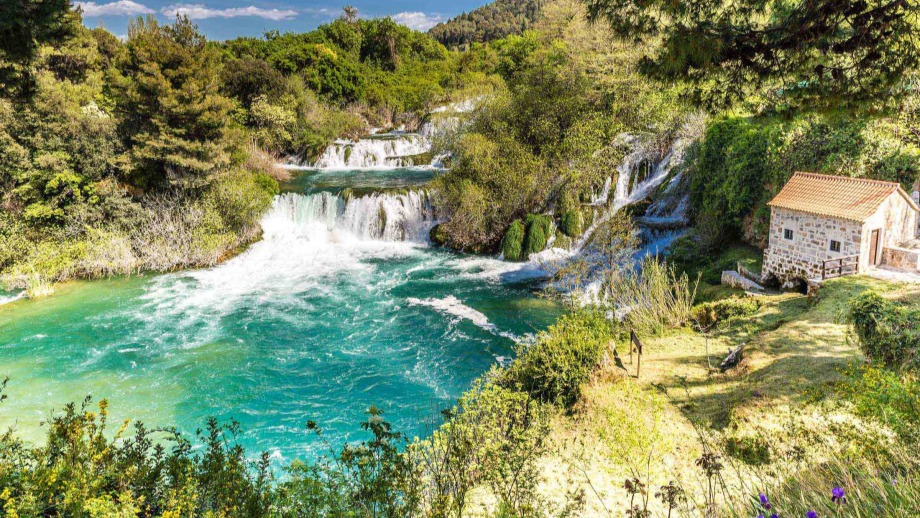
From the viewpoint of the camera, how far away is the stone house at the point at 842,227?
11.3m

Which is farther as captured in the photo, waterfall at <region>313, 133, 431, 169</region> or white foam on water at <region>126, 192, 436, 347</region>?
waterfall at <region>313, 133, 431, 169</region>

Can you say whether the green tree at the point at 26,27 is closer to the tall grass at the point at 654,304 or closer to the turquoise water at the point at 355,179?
the tall grass at the point at 654,304

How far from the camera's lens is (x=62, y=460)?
14.0ft

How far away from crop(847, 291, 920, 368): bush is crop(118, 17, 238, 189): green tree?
806 inches

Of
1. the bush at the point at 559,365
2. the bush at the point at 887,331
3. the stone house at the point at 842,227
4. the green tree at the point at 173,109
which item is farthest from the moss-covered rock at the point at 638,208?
the green tree at the point at 173,109

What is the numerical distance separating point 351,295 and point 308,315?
1883 millimetres

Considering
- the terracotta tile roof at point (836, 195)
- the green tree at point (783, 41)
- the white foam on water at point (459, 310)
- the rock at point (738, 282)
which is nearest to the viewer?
the green tree at point (783, 41)

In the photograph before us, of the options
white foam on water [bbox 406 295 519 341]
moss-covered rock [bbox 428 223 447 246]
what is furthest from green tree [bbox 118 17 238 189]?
white foam on water [bbox 406 295 519 341]

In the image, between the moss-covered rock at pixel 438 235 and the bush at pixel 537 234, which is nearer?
the bush at pixel 537 234

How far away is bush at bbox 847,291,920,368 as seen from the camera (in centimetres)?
695

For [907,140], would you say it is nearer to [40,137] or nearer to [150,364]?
[150,364]

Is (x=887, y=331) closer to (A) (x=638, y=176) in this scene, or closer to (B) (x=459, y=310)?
(B) (x=459, y=310)

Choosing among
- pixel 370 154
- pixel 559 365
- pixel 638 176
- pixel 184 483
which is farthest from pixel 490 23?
pixel 184 483

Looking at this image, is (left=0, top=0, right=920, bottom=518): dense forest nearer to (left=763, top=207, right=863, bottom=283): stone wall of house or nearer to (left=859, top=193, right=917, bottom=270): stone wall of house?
(left=763, top=207, right=863, bottom=283): stone wall of house
